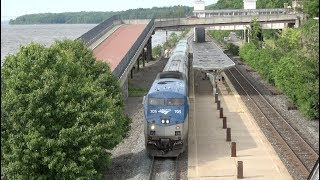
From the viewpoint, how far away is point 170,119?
23.3 metres

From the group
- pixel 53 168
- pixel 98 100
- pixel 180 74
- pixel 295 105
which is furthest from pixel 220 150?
pixel 295 105

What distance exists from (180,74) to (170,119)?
7.47m

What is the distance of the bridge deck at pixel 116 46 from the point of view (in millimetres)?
41866

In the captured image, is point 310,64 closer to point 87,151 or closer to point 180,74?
point 180,74

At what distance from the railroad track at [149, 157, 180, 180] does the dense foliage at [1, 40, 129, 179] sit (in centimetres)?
Answer: 275

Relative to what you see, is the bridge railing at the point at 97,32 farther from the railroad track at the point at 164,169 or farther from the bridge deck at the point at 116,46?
the railroad track at the point at 164,169

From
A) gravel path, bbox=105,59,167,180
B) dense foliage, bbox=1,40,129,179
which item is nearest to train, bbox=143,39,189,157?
gravel path, bbox=105,59,167,180

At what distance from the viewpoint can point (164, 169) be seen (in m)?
23.1

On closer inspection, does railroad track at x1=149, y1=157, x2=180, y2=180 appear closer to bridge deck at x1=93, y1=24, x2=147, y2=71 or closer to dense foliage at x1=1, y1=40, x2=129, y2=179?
dense foliage at x1=1, y1=40, x2=129, y2=179

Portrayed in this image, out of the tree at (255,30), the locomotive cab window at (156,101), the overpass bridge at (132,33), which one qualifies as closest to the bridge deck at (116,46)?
the overpass bridge at (132,33)

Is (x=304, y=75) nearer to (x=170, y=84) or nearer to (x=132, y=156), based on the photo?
(x=170, y=84)

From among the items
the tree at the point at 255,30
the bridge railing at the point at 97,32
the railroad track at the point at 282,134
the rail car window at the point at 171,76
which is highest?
the bridge railing at the point at 97,32

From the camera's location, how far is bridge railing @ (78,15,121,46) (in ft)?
157

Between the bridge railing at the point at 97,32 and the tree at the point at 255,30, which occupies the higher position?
the bridge railing at the point at 97,32
